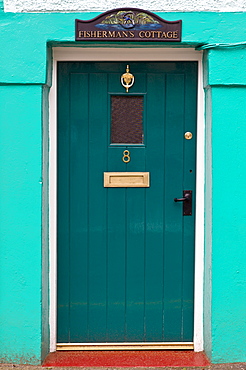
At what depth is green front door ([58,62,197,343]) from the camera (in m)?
4.39

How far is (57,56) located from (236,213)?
1.92 m

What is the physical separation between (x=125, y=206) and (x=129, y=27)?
143 cm

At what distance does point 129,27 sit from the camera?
13.3 ft

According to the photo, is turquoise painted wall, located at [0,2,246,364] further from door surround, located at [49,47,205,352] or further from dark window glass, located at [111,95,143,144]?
dark window glass, located at [111,95,143,144]

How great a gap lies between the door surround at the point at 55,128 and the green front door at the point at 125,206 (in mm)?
53

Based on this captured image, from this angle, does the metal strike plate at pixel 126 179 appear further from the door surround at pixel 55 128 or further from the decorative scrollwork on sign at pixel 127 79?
the decorative scrollwork on sign at pixel 127 79

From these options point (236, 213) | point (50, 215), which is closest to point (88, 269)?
point (50, 215)

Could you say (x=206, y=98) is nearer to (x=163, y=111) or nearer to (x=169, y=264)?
(x=163, y=111)

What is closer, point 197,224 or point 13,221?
point 13,221

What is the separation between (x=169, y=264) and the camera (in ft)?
14.6

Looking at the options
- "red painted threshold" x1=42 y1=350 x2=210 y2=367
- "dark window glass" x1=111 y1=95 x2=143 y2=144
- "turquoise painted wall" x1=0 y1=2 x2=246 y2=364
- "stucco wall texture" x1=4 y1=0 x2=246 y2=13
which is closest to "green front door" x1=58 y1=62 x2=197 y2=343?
"dark window glass" x1=111 y1=95 x2=143 y2=144

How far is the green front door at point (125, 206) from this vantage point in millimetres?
4387

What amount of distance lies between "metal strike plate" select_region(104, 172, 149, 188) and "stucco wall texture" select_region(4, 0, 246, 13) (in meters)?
1.31

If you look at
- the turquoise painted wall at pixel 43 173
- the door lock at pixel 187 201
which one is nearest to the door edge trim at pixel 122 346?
the turquoise painted wall at pixel 43 173
